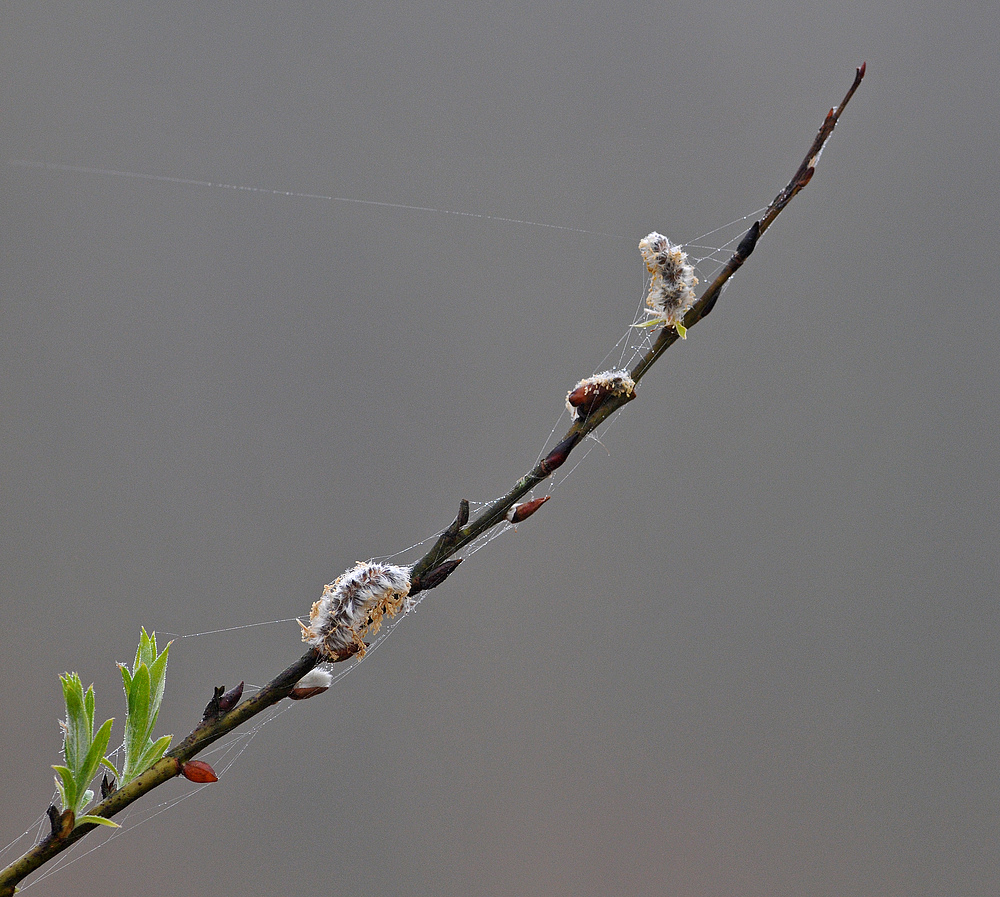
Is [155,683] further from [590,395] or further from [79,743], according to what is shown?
[590,395]

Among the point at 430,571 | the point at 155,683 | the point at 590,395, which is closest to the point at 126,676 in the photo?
the point at 155,683

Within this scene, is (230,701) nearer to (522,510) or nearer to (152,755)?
(152,755)

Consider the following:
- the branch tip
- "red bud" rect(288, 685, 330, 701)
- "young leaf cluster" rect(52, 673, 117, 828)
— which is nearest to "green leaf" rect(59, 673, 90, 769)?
"young leaf cluster" rect(52, 673, 117, 828)

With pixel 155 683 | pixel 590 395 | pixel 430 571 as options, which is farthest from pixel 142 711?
pixel 590 395

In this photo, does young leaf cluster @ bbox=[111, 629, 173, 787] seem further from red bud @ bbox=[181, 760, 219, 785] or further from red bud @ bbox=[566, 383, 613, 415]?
red bud @ bbox=[566, 383, 613, 415]

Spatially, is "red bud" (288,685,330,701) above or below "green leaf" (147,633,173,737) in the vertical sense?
below

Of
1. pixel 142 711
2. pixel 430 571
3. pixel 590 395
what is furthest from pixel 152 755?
pixel 590 395

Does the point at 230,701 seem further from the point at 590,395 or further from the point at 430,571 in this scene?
the point at 590,395

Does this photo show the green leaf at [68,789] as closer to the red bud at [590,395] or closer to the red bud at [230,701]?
the red bud at [230,701]

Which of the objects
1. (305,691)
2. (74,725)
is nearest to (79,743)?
(74,725)

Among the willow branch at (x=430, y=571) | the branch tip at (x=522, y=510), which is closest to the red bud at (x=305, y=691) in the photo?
the willow branch at (x=430, y=571)
